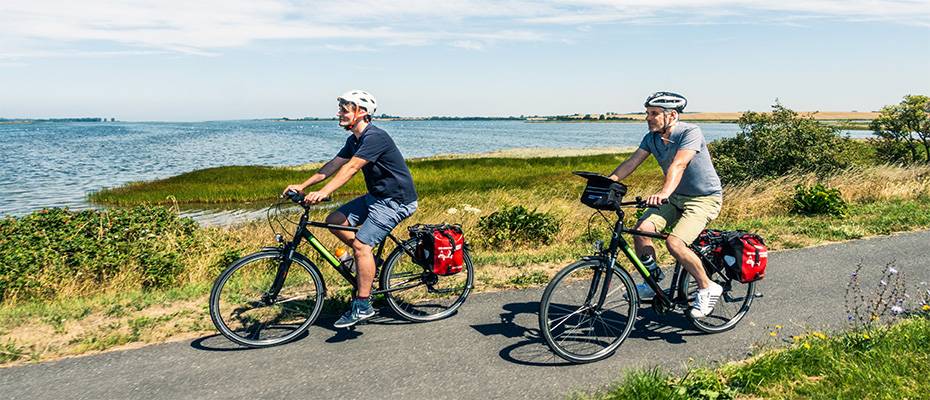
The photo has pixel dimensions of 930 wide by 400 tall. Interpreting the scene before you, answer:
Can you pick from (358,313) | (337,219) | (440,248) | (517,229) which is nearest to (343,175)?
(337,219)

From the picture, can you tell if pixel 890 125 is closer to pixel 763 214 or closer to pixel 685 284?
pixel 763 214

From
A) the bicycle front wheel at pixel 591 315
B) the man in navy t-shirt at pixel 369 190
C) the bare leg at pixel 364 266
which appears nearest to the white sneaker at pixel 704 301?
the bicycle front wheel at pixel 591 315

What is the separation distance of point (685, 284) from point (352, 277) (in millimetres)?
3070

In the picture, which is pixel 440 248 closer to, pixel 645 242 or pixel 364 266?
pixel 364 266

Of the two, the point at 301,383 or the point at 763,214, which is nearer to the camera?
the point at 301,383

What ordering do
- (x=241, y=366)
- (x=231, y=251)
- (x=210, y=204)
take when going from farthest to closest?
(x=210, y=204) → (x=231, y=251) → (x=241, y=366)

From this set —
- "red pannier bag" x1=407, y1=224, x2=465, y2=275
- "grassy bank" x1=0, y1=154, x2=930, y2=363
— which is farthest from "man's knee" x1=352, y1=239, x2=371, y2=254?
"grassy bank" x1=0, y1=154, x2=930, y2=363

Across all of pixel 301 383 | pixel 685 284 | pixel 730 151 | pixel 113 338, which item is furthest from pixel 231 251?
pixel 730 151

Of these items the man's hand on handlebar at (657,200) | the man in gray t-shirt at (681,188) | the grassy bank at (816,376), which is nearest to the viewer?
the grassy bank at (816,376)

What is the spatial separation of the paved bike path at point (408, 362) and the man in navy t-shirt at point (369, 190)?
1.74 ft

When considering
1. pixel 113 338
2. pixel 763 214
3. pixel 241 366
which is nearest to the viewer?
pixel 241 366

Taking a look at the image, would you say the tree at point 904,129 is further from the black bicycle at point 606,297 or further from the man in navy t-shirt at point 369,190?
the man in navy t-shirt at point 369,190

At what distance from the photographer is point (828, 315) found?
6262 mm

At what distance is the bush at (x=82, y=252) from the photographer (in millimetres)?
7914
